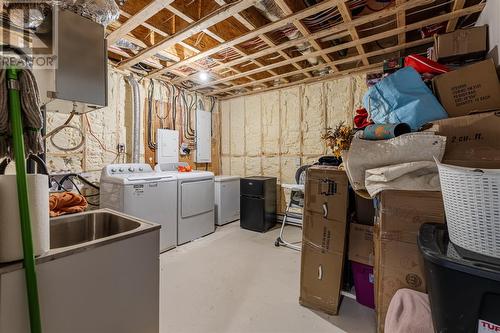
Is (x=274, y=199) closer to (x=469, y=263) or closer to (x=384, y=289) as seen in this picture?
(x=384, y=289)

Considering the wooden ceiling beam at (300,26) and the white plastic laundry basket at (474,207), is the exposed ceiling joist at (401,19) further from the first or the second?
the white plastic laundry basket at (474,207)

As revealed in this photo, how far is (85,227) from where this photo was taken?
1.49m

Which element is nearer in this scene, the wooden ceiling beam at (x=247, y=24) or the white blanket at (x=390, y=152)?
the white blanket at (x=390, y=152)

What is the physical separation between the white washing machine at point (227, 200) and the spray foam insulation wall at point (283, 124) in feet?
2.02

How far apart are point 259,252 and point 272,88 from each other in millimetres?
2942

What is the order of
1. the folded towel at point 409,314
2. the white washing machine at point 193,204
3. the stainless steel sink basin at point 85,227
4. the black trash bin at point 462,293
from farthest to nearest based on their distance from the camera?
the white washing machine at point 193,204
the stainless steel sink basin at point 85,227
the folded towel at point 409,314
the black trash bin at point 462,293

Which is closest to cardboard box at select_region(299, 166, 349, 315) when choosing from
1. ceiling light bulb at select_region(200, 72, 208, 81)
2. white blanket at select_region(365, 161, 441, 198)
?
white blanket at select_region(365, 161, 441, 198)

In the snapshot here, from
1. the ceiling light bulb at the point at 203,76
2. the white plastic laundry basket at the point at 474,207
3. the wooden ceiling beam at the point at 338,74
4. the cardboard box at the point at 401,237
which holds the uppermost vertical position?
the wooden ceiling beam at the point at 338,74

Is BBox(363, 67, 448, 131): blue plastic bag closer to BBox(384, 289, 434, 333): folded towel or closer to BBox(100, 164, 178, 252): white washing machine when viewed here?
BBox(384, 289, 434, 333): folded towel

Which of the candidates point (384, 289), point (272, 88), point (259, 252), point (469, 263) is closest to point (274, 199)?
point (259, 252)

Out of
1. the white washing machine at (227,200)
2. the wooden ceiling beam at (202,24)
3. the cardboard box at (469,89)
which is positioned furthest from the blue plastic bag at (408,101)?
the white washing machine at (227,200)

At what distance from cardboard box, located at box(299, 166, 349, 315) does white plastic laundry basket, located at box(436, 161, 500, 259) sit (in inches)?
37.9

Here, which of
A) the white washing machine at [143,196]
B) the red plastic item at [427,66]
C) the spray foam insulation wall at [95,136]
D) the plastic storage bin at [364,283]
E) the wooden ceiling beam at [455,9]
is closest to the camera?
the red plastic item at [427,66]

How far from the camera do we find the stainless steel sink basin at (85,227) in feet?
4.51
